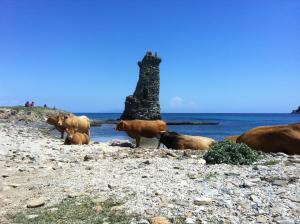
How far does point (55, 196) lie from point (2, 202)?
42.2 inches

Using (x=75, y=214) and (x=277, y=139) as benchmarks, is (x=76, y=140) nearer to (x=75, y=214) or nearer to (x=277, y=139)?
(x=277, y=139)

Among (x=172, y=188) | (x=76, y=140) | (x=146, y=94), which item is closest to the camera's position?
(x=172, y=188)

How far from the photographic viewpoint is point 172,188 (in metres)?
7.87

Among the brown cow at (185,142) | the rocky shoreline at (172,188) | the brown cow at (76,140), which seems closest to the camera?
the rocky shoreline at (172,188)

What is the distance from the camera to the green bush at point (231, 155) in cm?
1029

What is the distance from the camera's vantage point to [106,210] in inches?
274

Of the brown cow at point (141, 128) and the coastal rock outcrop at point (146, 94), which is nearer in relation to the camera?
the brown cow at point (141, 128)

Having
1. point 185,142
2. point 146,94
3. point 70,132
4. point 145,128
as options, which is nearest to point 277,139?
point 185,142

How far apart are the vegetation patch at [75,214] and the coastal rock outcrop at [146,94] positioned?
216 ft

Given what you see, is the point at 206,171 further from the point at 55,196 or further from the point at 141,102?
the point at 141,102

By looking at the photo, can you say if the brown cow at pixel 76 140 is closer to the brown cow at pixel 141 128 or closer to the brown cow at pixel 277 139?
the brown cow at pixel 141 128

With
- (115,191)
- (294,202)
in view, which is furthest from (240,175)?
(115,191)

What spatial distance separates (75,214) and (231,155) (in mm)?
4996

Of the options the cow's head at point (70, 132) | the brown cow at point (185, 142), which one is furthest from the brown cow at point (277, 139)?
the cow's head at point (70, 132)
